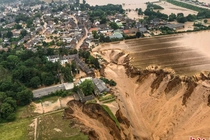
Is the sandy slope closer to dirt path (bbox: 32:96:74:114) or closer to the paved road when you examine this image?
dirt path (bbox: 32:96:74:114)

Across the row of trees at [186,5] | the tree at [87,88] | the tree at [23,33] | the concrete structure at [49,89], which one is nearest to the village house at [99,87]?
the tree at [87,88]

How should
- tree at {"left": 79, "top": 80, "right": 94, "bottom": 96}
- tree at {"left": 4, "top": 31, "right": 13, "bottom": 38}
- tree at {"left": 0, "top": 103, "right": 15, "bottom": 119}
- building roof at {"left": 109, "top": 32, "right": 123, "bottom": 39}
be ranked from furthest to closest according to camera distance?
tree at {"left": 4, "top": 31, "right": 13, "bottom": 38}
building roof at {"left": 109, "top": 32, "right": 123, "bottom": 39}
tree at {"left": 79, "top": 80, "right": 94, "bottom": 96}
tree at {"left": 0, "top": 103, "right": 15, "bottom": 119}

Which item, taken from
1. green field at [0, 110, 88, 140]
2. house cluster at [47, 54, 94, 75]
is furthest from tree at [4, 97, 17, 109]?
house cluster at [47, 54, 94, 75]

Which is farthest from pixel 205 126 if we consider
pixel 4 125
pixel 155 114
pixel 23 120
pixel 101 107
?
pixel 4 125

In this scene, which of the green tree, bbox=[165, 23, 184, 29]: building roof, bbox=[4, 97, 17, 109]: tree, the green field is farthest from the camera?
bbox=[165, 23, 184, 29]: building roof

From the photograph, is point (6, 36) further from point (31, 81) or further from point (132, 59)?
point (132, 59)

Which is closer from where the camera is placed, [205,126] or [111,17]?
[205,126]
